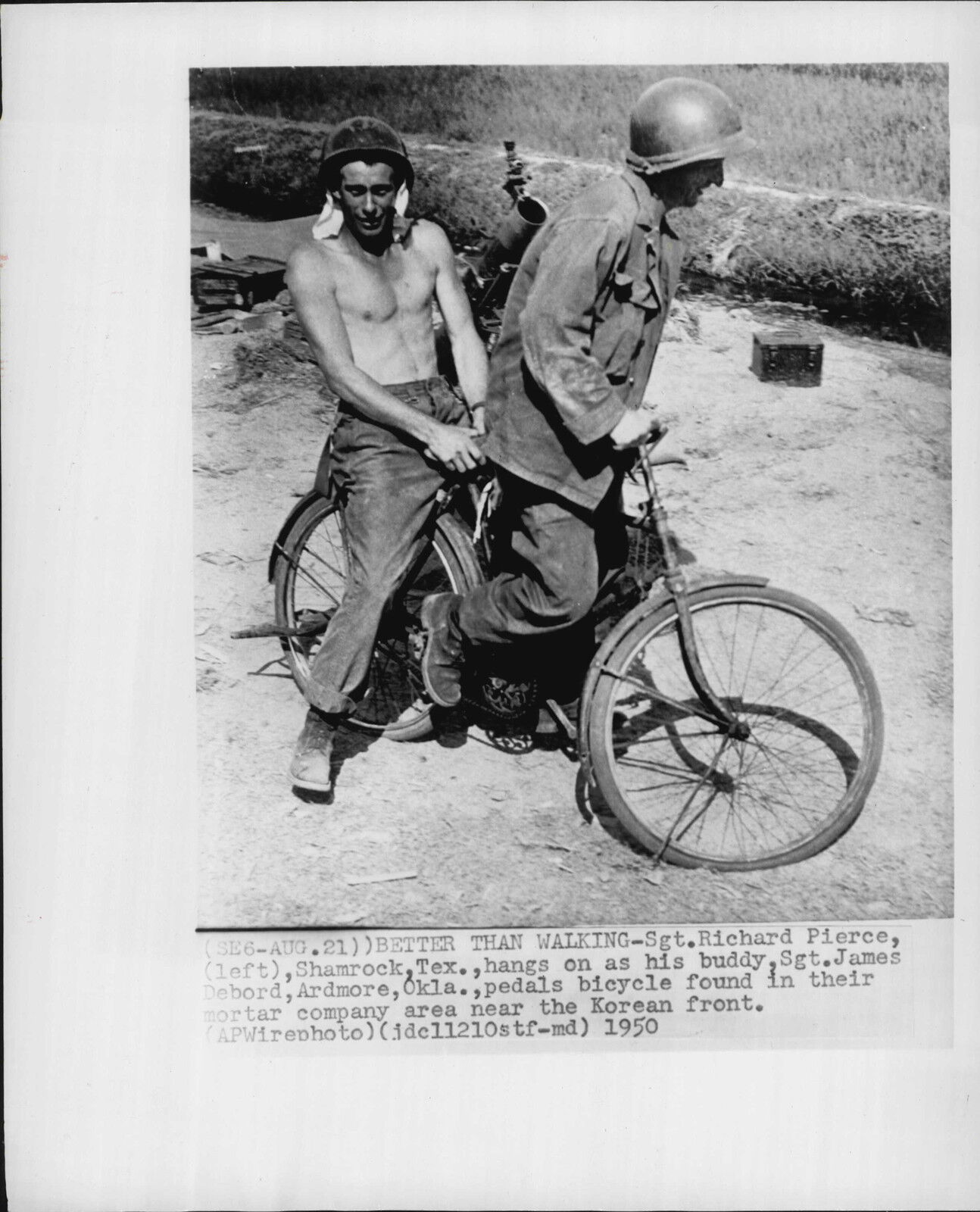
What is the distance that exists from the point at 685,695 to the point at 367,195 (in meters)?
1.75

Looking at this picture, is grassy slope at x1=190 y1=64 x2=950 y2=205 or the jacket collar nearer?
the jacket collar

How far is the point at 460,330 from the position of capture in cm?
388

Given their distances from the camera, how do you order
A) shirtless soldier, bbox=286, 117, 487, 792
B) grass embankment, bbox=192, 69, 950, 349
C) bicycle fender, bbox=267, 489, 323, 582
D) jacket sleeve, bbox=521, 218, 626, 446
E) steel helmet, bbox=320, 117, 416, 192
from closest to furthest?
jacket sleeve, bbox=521, 218, 626, 446, steel helmet, bbox=320, 117, 416, 192, shirtless soldier, bbox=286, 117, 487, 792, grass embankment, bbox=192, 69, 950, 349, bicycle fender, bbox=267, 489, 323, 582

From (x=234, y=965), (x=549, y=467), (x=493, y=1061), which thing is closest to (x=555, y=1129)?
(x=493, y=1061)

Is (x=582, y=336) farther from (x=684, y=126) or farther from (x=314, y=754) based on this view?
(x=314, y=754)

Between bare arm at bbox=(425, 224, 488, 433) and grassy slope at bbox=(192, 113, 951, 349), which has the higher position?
grassy slope at bbox=(192, 113, 951, 349)

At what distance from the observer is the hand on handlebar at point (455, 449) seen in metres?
3.73

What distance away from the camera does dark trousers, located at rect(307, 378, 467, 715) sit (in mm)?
3801

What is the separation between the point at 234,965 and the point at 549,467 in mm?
1704

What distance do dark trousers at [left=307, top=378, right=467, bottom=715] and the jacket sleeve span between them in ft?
1.67

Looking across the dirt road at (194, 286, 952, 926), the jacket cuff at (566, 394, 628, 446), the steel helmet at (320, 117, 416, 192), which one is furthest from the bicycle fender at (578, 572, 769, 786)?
the steel helmet at (320, 117, 416, 192)

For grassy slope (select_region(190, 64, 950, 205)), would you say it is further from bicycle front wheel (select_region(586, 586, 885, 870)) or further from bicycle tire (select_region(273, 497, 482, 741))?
bicycle front wheel (select_region(586, 586, 885, 870))

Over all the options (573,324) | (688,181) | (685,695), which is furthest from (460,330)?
(685,695)

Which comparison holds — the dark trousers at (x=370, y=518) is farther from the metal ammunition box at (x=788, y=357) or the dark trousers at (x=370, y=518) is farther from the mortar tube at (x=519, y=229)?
the metal ammunition box at (x=788, y=357)
